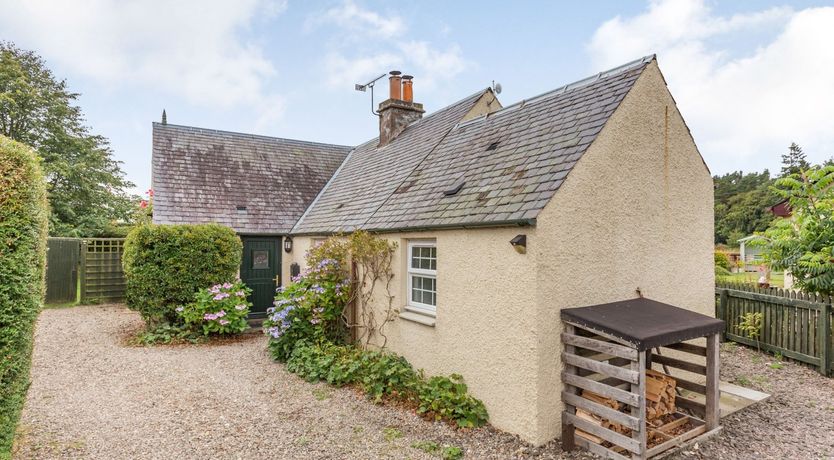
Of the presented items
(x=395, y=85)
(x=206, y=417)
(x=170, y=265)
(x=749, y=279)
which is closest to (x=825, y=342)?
(x=206, y=417)

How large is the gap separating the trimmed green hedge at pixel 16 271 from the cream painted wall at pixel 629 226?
505cm

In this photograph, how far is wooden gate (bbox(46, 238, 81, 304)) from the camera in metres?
14.6

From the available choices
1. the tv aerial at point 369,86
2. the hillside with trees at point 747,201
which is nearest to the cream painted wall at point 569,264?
the tv aerial at point 369,86

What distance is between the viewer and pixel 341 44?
1317 centimetres

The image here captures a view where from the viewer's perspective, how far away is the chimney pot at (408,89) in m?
14.2

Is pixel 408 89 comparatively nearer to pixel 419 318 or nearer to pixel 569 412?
pixel 419 318

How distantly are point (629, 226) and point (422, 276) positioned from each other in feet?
10.8

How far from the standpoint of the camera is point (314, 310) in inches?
332

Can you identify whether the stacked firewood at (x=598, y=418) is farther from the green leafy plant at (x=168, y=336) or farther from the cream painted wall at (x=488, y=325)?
the green leafy plant at (x=168, y=336)

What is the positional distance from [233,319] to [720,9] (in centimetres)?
1327

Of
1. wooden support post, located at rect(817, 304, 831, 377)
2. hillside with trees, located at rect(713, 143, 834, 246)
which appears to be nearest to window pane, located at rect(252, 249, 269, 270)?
wooden support post, located at rect(817, 304, 831, 377)

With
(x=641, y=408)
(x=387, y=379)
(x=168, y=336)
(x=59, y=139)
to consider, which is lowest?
(x=168, y=336)

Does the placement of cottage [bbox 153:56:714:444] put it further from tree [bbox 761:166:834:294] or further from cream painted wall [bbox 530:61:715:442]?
tree [bbox 761:166:834:294]

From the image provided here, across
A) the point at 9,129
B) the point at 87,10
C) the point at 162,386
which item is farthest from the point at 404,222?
the point at 9,129
